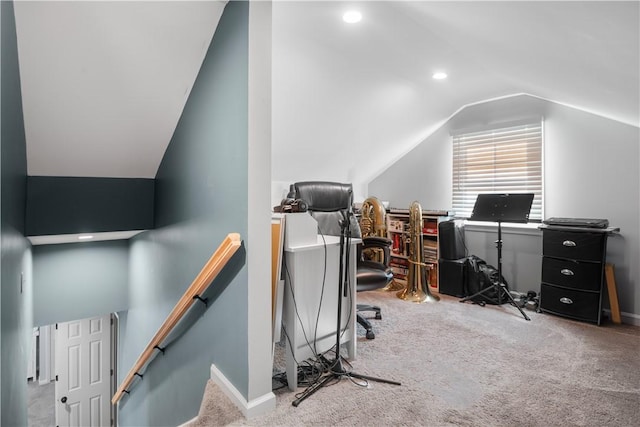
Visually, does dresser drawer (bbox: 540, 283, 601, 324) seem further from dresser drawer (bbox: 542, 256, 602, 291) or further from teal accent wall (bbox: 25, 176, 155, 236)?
teal accent wall (bbox: 25, 176, 155, 236)

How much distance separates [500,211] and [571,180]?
80 centimetres

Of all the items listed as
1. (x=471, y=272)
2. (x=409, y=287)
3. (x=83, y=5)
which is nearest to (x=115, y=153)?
(x=83, y=5)

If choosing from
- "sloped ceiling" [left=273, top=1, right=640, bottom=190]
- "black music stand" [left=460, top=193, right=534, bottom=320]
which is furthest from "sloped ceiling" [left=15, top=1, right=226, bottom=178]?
"black music stand" [left=460, top=193, right=534, bottom=320]

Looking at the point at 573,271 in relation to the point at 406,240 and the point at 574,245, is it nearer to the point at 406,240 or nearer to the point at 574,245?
the point at 574,245

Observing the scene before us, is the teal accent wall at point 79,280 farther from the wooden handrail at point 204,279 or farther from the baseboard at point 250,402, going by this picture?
the baseboard at point 250,402

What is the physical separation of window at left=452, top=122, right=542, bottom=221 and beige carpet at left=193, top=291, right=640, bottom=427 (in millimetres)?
1531

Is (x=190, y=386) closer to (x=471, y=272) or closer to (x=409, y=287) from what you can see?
(x=409, y=287)

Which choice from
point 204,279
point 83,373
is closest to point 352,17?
point 204,279

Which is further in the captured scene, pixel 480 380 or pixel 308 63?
pixel 308 63

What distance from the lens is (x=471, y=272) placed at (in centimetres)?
395

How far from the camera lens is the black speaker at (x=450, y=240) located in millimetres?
4078

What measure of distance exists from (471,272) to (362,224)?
1.36m

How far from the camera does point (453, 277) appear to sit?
13.3 feet

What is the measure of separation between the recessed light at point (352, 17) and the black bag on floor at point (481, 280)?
9.47 feet
